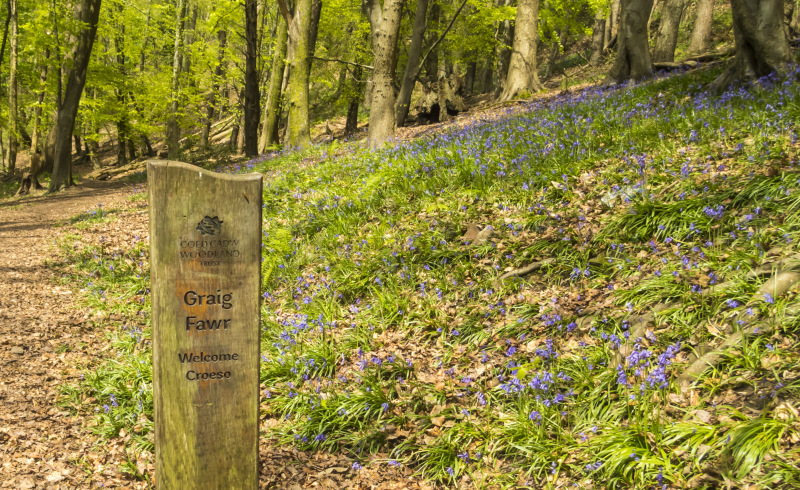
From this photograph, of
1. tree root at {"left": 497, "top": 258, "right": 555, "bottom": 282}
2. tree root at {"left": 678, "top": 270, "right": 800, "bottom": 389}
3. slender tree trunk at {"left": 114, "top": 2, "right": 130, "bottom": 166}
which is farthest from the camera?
slender tree trunk at {"left": 114, "top": 2, "right": 130, "bottom": 166}

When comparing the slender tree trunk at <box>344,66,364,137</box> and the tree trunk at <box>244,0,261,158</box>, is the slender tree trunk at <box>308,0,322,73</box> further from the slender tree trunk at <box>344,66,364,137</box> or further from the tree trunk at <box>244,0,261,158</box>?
the slender tree trunk at <box>344,66,364,137</box>

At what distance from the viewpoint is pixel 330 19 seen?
20.8 metres

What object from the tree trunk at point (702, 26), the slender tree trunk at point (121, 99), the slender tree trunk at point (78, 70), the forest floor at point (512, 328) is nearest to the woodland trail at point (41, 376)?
the forest floor at point (512, 328)

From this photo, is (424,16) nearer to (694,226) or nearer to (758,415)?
(694,226)

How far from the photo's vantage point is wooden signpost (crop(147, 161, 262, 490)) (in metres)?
2.44

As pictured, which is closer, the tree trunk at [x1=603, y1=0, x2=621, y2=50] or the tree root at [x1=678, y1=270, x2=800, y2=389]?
the tree root at [x1=678, y1=270, x2=800, y2=389]

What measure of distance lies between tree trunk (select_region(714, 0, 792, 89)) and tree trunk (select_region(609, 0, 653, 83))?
312cm

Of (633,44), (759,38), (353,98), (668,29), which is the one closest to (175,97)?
(353,98)

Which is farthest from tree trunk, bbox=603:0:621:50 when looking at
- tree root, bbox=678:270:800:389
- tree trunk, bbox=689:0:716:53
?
tree root, bbox=678:270:800:389

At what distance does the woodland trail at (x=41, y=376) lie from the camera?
345 centimetres

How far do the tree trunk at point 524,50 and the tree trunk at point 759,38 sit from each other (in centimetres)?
772

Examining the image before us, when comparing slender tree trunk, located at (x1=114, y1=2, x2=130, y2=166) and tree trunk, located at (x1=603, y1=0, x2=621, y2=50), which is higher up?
tree trunk, located at (x1=603, y1=0, x2=621, y2=50)

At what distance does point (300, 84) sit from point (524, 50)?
22.3 ft

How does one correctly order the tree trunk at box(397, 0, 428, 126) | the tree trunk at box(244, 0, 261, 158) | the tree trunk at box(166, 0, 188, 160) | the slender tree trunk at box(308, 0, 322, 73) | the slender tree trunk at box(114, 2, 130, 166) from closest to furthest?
1. the slender tree trunk at box(308, 0, 322, 73)
2. the tree trunk at box(397, 0, 428, 126)
3. the tree trunk at box(244, 0, 261, 158)
4. the tree trunk at box(166, 0, 188, 160)
5. the slender tree trunk at box(114, 2, 130, 166)
